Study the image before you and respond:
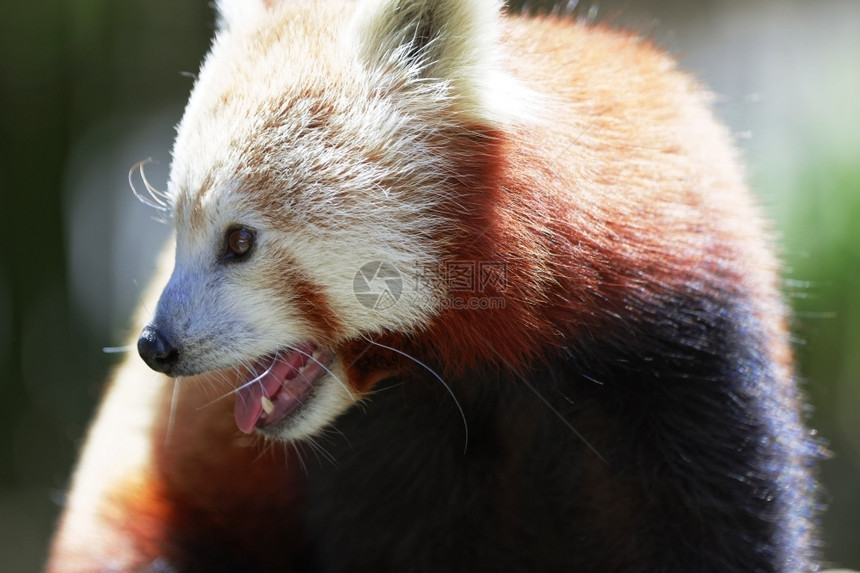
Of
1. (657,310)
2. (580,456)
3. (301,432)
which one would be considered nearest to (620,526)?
(580,456)

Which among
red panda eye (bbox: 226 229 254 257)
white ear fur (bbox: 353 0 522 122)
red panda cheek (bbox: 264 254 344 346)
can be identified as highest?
white ear fur (bbox: 353 0 522 122)

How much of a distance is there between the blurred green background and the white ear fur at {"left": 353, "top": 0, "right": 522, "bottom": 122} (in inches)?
95.4

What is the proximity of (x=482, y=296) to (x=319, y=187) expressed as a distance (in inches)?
15.1

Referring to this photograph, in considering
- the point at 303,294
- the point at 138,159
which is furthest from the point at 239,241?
the point at 138,159

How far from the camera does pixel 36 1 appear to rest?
4.48 metres

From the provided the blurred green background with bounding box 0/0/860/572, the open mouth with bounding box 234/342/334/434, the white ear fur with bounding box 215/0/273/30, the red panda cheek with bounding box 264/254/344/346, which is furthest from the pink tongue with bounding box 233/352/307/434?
the blurred green background with bounding box 0/0/860/572

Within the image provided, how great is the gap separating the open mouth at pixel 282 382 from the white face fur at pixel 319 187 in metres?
0.03

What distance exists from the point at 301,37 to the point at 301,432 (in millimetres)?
834

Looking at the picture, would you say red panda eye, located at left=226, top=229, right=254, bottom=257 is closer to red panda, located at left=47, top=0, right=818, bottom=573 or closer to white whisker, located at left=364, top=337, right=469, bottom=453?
red panda, located at left=47, top=0, right=818, bottom=573

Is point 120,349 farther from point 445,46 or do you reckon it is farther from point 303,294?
point 445,46

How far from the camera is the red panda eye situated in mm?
1619

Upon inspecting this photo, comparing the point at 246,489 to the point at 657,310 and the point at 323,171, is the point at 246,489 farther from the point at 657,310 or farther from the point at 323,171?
the point at 657,310

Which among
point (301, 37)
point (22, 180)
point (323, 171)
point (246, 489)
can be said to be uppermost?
point (301, 37)

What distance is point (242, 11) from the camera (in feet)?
6.38
